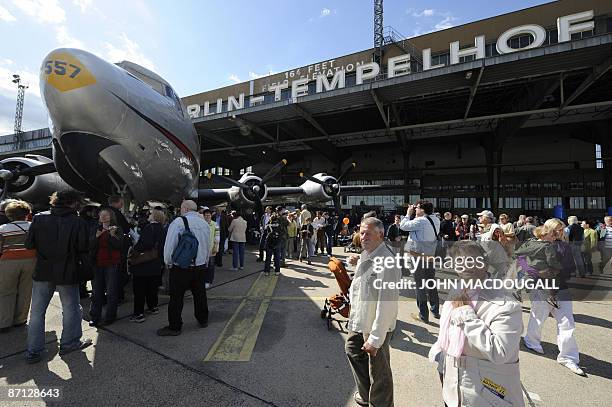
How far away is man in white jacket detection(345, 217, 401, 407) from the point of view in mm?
2008

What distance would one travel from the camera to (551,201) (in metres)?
26.1

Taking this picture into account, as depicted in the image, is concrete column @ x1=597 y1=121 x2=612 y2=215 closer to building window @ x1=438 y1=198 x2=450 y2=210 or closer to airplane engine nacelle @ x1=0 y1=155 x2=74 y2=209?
building window @ x1=438 y1=198 x2=450 y2=210

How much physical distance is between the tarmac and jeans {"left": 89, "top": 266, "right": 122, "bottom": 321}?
0.21m

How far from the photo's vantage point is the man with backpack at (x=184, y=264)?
385 centimetres

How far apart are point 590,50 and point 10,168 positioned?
2125 centimetres

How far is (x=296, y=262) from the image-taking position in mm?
9531

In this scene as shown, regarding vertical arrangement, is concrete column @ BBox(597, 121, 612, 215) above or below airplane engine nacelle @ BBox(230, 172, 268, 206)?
above

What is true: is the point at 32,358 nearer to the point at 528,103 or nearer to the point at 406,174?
the point at 528,103

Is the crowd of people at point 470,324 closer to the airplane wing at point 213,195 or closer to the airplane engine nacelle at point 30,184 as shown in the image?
the airplane engine nacelle at point 30,184

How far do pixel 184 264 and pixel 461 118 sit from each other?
24.1m

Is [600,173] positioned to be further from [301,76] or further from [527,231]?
[301,76]

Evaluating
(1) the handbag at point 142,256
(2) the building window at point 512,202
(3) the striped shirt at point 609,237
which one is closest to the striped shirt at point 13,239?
(1) the handbag at point 142,256

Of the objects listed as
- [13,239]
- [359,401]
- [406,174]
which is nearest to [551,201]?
[406,174]

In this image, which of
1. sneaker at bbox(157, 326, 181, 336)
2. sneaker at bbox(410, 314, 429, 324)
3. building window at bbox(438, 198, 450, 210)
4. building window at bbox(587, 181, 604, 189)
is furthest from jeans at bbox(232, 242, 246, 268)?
building window at bbox(587, 181, 604, 189)
